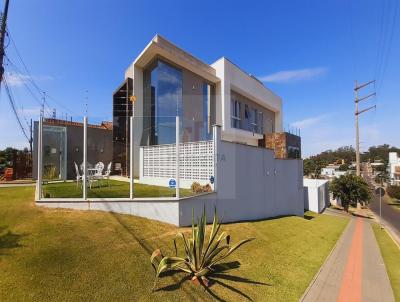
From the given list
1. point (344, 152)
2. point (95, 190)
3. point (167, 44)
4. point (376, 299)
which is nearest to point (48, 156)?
point (95, 190)

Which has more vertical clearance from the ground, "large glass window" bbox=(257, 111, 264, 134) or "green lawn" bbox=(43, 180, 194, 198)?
"large glass window" bbox=(257, 111, 264, 134)

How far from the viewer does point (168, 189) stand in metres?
8.37

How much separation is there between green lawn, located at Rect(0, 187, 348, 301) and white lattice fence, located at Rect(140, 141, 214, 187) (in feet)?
7.56

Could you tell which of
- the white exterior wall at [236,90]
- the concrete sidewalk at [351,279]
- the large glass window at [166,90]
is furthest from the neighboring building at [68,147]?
the concrete sidewalk at [351,279]

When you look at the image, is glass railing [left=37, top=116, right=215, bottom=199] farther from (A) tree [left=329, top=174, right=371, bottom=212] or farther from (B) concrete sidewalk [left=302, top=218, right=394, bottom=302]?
(A) tree [left=329, top=174, right=371, bottom=212]

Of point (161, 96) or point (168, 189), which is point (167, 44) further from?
point (168, 189)

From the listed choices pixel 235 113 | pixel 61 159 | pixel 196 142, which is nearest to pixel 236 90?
pixel 235 113

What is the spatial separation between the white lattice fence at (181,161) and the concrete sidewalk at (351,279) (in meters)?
4.95

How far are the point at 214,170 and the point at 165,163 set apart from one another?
1997 millimetres

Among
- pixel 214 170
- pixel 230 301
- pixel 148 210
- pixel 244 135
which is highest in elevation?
pixel 244 135

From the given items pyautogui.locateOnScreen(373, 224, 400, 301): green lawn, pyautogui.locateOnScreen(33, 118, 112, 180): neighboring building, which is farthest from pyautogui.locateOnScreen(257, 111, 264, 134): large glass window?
pyautogui.locateOnScreen(33, 118, 112, 180): neighboring building

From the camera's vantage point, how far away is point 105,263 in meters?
5.08

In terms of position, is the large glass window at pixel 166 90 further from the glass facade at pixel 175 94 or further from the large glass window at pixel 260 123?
the large glass window at pixel 260 123

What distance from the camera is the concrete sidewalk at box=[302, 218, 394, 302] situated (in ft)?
19.6
